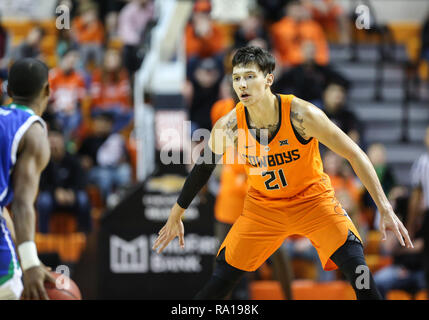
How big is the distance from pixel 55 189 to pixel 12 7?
6229 mm

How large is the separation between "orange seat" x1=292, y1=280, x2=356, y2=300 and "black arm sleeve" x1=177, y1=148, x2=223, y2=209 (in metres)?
3.10

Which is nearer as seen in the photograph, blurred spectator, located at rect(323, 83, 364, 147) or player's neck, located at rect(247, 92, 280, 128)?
player's neck, located at rect(247, 92, 280, 128)

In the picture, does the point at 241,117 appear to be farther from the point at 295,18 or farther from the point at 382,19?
the point at 382,19

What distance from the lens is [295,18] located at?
34.4ft

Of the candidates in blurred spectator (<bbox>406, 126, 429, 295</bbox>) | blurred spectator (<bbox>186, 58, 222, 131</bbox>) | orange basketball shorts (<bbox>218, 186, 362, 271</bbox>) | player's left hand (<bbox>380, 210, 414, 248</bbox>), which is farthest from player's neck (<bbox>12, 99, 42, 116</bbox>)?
blurred spectator (<bbox>186, 58, 222, 131</bbox>)

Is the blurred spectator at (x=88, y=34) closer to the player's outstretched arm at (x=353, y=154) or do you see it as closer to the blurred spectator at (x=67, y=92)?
the blurred spectator at (x=67, y=92)

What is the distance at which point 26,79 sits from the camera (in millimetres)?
3645

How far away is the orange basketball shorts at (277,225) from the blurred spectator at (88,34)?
6737 mm

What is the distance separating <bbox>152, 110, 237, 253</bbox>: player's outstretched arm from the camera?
13.5 ft

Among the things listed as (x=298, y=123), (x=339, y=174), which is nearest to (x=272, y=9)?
(x=339, y=174)

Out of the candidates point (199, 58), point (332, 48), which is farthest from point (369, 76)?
point (199, 58)

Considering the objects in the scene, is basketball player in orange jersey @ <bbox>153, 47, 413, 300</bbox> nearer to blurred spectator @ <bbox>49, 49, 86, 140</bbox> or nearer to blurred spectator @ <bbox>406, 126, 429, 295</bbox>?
blurred spectator @ <bbox>406, 126, 429, 295</bbox>

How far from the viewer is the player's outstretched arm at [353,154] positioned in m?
3.70

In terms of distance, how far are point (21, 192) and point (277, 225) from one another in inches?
63.2
